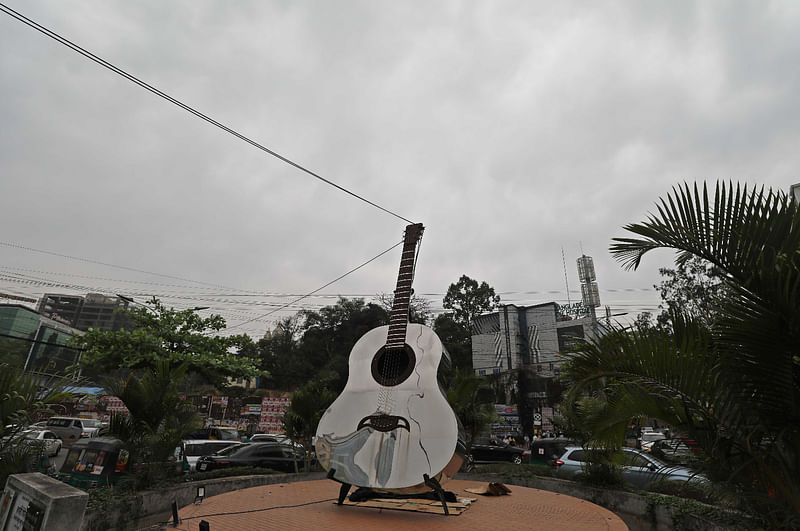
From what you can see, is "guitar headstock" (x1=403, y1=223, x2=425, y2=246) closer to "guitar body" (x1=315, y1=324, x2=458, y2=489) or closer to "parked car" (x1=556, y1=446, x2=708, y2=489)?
"guitar body" (x1=315, y1=324, x2=458, y2=489)

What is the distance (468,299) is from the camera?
46406 millimetres

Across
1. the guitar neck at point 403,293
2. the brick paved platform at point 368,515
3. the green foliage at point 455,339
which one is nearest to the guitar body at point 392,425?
the guitar neck at point 403,293

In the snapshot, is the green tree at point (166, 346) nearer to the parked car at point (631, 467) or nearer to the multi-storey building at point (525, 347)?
the parked car at point (631, 467)

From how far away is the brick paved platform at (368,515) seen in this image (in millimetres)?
5031

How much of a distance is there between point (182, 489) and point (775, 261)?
8.15 meters

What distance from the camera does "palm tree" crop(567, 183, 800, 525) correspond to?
278cm

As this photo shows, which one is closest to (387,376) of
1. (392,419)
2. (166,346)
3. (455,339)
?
(392,419)

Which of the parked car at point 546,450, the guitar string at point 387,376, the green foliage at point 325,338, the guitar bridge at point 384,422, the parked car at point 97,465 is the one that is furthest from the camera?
the green foliage at point 325,338

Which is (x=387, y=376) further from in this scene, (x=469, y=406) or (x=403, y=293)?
(x=469, y=406)

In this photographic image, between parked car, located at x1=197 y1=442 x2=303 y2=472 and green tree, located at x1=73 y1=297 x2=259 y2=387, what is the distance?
2.50m

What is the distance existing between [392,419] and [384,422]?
0.12 m

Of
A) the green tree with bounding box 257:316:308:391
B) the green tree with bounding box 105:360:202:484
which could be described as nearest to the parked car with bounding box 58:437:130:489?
the green tree with bounding box 105:360:202:484

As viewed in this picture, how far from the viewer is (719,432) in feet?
9.92

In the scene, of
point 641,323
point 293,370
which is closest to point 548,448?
point 641,323
